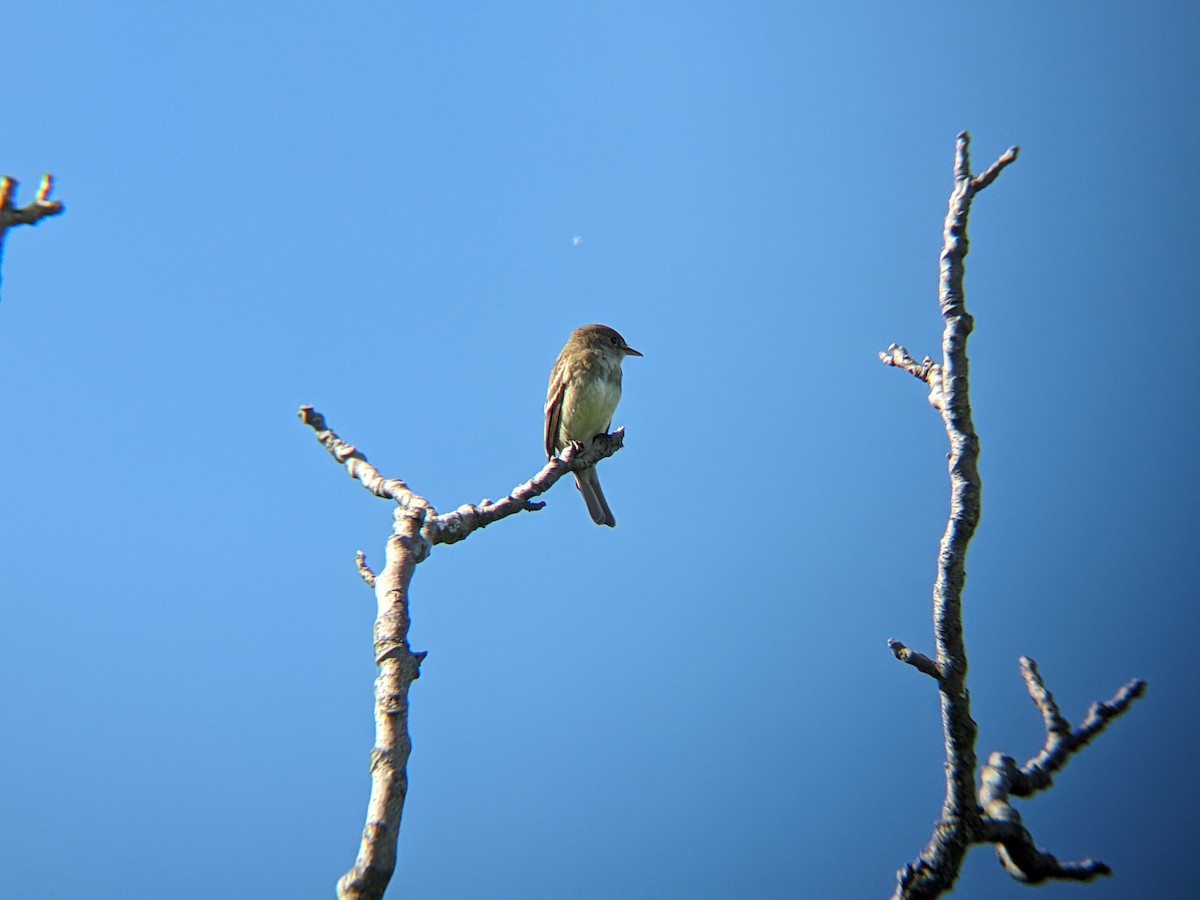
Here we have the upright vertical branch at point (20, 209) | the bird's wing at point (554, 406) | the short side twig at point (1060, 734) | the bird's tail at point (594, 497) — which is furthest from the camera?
the bird's tail at point (594, 497)

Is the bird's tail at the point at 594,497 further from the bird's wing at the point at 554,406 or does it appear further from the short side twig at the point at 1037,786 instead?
the short side twig at the point at 1037,786

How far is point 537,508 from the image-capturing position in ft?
15.2

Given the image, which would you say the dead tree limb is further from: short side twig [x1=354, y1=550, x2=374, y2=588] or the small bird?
the small bird

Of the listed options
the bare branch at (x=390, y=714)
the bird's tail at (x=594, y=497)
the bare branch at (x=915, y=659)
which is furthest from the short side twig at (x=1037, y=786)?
the bird's tail at (x=594, y=497)

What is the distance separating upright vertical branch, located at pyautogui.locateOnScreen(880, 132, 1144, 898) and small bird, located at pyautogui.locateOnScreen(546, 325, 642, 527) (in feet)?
18.9

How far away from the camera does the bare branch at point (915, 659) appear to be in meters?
3.20

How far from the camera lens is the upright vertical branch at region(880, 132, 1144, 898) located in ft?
10.6

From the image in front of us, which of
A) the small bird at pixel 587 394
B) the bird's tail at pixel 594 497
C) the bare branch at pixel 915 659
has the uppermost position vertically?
the small bird at pixel 587 394

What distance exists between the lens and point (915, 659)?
321cm

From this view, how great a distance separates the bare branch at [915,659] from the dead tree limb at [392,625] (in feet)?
5.26

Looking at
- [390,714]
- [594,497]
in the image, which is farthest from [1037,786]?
[594,497]

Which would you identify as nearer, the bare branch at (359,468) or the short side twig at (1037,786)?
the short side twig at (1037,786)

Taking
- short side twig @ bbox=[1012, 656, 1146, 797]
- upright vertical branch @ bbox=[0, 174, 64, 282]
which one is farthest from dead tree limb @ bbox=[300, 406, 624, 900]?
short side twig @ bbox=[1012, 656, 1146, 797]

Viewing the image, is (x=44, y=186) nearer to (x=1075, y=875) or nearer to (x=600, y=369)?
(x=1075, y=875)
